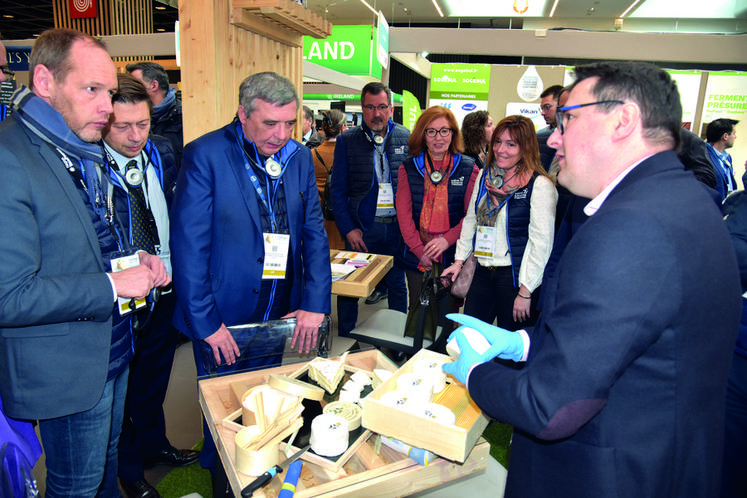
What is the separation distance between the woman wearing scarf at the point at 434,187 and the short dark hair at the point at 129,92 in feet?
5.81

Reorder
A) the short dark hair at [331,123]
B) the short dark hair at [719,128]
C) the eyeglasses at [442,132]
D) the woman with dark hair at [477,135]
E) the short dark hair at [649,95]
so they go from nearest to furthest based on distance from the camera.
Answer: 1. the short dark hair at [649,95]
2. the eyeglasses at [442,132]
3. the woman with dark hair at [477,135]
4. the short dark hair at [331,123]
5. the short dark hair at [719,128]

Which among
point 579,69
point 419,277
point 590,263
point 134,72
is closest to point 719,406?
point 590,263

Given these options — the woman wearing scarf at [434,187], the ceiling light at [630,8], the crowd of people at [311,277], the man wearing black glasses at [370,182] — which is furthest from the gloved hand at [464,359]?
the ceiling light at [630,8]

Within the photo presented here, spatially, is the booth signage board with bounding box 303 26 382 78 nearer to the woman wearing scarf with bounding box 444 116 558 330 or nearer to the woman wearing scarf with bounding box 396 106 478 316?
the woman wearing scarf with bounding box 396 106 478 316

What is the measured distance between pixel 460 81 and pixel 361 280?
5453 mm

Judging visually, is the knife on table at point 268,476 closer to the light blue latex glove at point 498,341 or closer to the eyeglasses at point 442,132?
the light blue latex glove at point 498,341

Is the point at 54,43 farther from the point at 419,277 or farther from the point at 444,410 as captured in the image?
the point at 419,277

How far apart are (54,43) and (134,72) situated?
96.2 inches

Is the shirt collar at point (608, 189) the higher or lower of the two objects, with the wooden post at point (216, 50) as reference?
lower

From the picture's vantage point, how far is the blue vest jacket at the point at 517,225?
252 cm

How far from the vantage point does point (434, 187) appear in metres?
3.10

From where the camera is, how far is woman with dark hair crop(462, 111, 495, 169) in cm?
401

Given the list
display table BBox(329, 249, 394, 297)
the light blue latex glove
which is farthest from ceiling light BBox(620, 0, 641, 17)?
the light blue latex glove

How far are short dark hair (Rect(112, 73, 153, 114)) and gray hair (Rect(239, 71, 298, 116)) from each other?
44 centimetres
